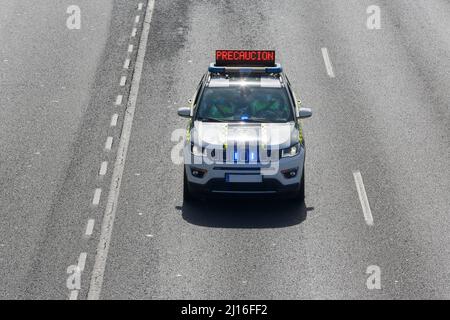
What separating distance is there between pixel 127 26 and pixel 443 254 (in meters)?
14.6

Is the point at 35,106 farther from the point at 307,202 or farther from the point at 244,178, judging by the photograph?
the point at 307,202

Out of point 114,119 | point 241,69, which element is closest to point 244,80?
point 241,69

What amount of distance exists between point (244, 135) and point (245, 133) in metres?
0.10

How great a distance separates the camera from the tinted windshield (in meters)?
21.7

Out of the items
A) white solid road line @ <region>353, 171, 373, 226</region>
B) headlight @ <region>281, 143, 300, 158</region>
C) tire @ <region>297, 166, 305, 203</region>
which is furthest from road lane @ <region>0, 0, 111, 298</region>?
white solid road line @ <region>353, 171, 373, 226</region>

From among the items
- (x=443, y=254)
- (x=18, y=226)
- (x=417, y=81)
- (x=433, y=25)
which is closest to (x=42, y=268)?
(x=18, y=226)

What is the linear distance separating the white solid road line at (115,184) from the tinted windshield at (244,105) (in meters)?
2.07

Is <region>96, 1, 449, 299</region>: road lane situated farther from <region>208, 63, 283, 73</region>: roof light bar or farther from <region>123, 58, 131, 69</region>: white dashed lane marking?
<region>208, 63, 283, 73</region>: roof light bar

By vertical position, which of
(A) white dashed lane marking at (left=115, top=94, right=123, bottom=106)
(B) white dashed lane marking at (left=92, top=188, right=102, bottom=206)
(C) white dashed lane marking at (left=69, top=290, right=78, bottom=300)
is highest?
(C) white dashed lane marking at (left=69, top=290, right=78, bottom=300)

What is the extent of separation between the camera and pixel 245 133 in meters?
21.0

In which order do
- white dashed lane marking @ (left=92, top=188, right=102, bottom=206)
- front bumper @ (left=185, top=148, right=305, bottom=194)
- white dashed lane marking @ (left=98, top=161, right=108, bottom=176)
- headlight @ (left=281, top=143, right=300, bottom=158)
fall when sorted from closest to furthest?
front bumper @ (left=185, top=148, right=305, bottom=194), headlight @ (left=281, top=143, right=300, bottom=158), white dashed lane marking @ (left=92, top=188, right=102, bottom=206), white dashed lane marking @ (left=98, top=161, right=108, bottom=176)

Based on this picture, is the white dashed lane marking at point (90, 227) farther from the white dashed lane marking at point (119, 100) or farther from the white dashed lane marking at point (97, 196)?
the white dashed lane marking at point (119, 100)

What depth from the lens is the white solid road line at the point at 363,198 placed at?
20719 mm

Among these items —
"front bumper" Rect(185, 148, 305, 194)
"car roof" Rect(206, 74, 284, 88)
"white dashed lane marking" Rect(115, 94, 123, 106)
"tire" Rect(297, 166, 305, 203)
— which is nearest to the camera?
"front bumper" Rect(185, 148, 305, 194)
